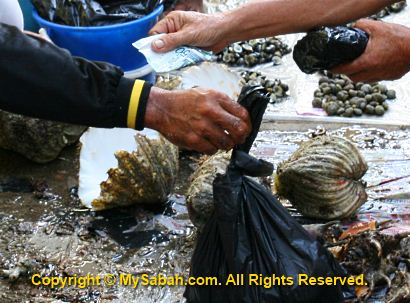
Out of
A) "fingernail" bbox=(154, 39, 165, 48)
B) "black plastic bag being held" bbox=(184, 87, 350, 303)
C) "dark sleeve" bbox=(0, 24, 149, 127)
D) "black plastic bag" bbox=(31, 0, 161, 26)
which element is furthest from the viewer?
"black plastic bag" bbox=(31, 0, 161, 26)

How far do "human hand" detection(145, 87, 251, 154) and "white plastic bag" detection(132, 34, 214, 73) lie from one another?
236 mm

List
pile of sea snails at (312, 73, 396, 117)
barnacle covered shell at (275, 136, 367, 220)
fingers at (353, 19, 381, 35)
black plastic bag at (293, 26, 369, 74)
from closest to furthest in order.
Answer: black plastic bag at (293, 26, 369, 74), fingers at (353, 19, 381, 35), barnacle covered shell at (275, 136, 367, 220), pile of sea snails at (312, 73, 396, 117)

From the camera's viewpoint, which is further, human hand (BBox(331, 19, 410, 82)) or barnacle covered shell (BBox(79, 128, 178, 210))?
barnacle covered shell (BBox(79, 128, 178, 210))

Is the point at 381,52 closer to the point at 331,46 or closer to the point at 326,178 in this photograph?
the point at 331,46

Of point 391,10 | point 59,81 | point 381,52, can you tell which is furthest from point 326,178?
point 391,10

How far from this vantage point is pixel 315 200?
3129 millimetres

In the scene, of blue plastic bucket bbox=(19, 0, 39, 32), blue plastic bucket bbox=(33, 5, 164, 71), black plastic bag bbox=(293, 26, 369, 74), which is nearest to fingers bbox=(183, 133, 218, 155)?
black plastic bag bbox=(293, 26, 369, 74)

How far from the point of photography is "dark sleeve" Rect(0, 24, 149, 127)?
7.55 feet

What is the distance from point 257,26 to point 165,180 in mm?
924

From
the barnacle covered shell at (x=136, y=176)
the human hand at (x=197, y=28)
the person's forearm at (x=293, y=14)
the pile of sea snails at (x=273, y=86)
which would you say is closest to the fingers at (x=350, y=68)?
the person's forearm at (x=293, y=14)

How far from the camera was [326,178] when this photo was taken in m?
3.07

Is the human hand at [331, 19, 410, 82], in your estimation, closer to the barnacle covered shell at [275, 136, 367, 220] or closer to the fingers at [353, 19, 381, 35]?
the fingers at [353, 19, 381, 35]

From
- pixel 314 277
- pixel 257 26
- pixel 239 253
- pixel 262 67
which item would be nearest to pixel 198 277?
pixel 239 253

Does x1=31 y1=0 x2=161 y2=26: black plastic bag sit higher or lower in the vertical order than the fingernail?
lower
